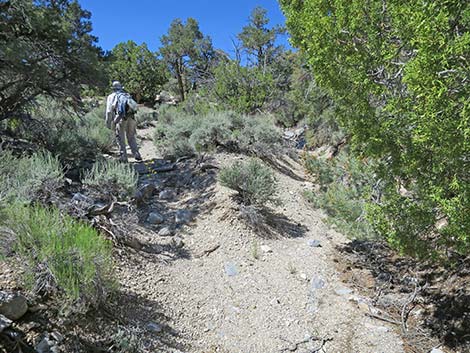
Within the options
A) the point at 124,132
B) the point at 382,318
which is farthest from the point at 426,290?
the point at 124,132

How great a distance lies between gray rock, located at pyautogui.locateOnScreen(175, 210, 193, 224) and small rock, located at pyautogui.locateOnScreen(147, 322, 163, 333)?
2269mm

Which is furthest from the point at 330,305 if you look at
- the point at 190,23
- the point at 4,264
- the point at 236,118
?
the point at 190,23

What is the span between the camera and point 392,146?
2680 millimetres

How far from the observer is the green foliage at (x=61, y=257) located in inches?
92.0

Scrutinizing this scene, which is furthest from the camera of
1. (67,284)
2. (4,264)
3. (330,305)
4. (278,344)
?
(330,305)

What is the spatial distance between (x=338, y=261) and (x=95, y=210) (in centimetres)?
327

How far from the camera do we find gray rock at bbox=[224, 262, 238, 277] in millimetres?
4066

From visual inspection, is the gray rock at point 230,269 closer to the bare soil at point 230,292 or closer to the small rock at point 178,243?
the bare soil at point 230,292

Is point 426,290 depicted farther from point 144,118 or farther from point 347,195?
point 144,118

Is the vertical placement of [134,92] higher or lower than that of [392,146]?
higher

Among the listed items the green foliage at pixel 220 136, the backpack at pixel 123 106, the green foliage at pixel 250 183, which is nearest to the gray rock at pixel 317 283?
the green foliage at pixel 250 183

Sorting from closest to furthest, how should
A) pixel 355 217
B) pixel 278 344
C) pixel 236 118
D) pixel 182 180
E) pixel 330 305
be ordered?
pixel 278 344 < pixel 330 305 < pixel 355 217 < pixel 182 180 < pixel 236 118

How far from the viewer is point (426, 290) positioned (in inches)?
152

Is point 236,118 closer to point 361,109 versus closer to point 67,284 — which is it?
point 361,109
